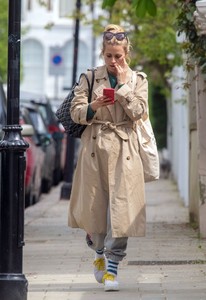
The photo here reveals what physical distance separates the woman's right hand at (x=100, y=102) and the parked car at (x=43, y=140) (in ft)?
39.2

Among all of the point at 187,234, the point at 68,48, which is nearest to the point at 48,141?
the point at 187,234

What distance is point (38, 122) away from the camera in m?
23.9

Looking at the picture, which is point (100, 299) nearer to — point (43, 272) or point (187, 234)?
point (43, 272)

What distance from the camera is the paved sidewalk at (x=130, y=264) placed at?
355 inches

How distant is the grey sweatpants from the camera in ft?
29.6

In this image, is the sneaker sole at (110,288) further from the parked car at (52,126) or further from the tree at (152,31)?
the parked car at (52,126)

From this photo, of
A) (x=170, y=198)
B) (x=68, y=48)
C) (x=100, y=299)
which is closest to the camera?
(x=100, y=299)

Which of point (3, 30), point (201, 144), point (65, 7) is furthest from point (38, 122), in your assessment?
point (65, 7)

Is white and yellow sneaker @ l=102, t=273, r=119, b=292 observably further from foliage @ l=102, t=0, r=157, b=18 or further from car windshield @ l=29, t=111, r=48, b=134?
car windshield @ l=29, t=111, r=48, b=134

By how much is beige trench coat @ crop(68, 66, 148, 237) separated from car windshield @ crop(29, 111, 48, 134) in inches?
554

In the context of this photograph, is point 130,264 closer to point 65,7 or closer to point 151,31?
point 151,31

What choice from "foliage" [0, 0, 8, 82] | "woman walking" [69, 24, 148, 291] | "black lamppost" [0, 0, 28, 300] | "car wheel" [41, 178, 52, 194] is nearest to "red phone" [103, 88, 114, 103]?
"woman walking" [69, 24, 148, 291]

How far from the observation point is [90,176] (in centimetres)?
901

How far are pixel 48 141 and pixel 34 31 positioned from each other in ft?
Answer: 168
